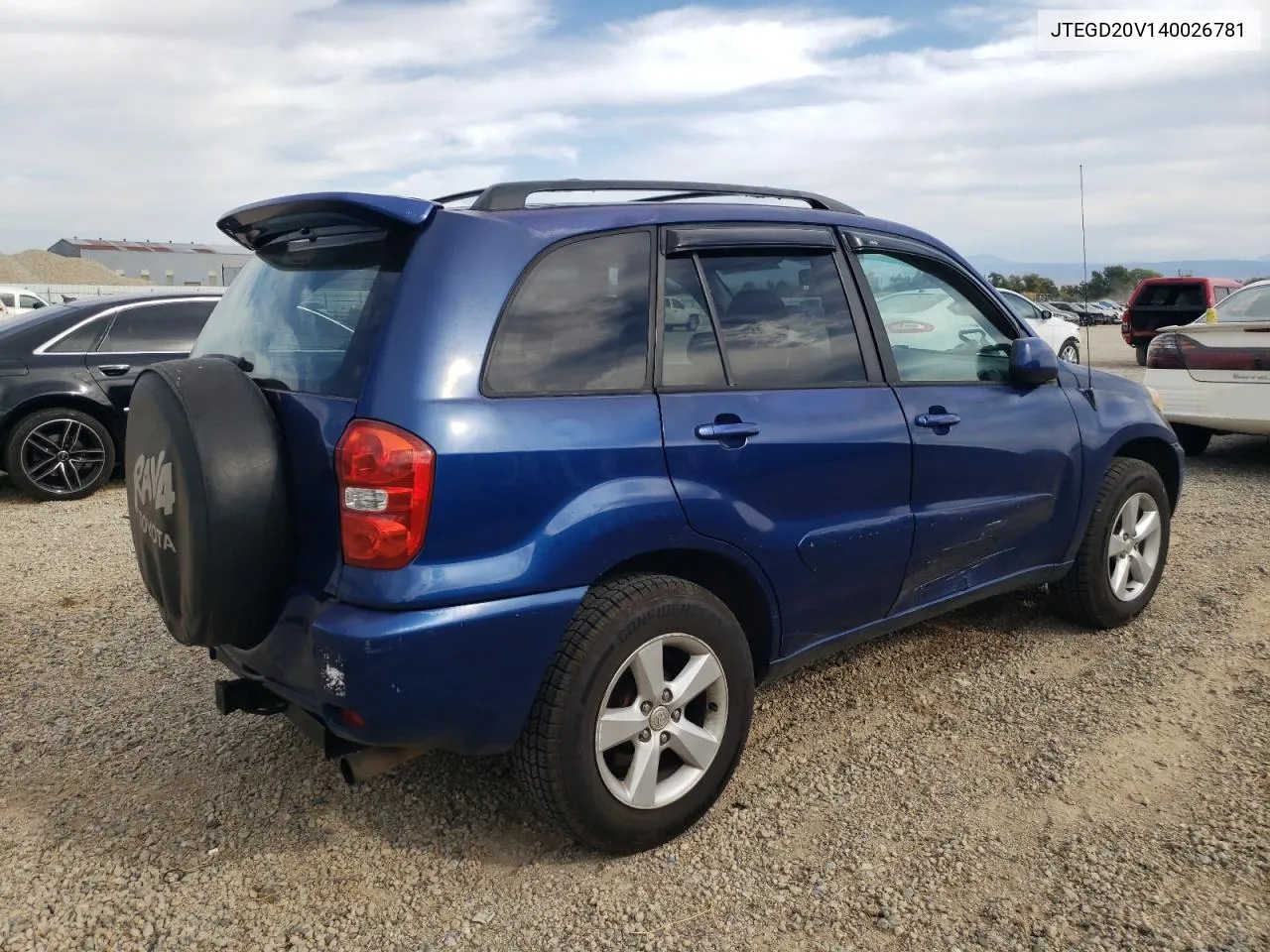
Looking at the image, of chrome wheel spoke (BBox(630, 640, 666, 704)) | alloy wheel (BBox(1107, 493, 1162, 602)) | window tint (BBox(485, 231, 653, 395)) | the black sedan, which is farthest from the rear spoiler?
the black sedan

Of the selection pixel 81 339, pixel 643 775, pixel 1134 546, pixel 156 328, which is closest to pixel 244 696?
pixel 643 775

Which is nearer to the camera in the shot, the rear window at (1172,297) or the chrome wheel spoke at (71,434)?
the chrome wheel spoke at (71,434)

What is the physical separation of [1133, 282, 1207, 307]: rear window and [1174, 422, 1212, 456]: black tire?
10.9 metres

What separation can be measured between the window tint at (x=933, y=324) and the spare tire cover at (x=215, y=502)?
203 centimetres

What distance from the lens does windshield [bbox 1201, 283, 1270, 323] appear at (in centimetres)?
866

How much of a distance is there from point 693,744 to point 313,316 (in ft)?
5.23

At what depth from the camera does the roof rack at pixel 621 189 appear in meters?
2.77

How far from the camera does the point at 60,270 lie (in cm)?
6059

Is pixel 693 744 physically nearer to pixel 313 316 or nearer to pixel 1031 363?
pixel 313 316

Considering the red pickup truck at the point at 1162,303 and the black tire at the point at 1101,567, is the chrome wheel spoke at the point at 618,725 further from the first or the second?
the red pickup truck at the point at 1162,303

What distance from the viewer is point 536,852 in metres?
2.82

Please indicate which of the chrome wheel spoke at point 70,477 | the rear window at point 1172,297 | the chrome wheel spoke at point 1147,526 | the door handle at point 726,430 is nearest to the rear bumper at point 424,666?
the door handle at point 726,430

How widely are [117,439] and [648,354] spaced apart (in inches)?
248

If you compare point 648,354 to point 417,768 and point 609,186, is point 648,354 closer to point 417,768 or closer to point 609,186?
point 609,186
